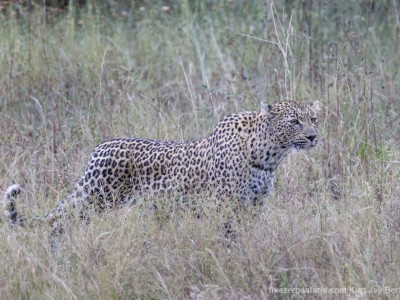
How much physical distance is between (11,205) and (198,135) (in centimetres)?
218

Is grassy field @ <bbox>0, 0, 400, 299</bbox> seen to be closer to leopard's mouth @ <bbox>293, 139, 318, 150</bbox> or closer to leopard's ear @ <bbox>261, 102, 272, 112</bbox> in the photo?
leopard's mouth @ <bbox>293, 139, 318, 150</bbox>

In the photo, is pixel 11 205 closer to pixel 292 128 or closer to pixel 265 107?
pixel 265 107

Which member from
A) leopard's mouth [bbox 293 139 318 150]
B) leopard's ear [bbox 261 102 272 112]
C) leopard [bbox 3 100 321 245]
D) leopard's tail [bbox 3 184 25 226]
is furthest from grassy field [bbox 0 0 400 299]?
leopard's ear [bbox 261 102 272 112]

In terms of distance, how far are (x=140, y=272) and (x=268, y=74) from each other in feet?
13.4

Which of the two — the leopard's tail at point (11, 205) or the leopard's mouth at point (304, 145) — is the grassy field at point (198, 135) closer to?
the leopard's tail at point (11, 205)

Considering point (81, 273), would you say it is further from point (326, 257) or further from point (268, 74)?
point (268, 74)

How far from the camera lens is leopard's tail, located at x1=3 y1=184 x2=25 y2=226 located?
670 cm

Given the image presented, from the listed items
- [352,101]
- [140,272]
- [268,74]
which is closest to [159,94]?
[268,74]

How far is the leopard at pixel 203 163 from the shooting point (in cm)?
688

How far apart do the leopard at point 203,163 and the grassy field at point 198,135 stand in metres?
0.20

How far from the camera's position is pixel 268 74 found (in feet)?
31.4

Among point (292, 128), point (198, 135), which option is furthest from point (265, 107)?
point (198, 135)

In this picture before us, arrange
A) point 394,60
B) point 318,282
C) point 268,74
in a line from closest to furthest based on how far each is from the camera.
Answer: point 318,282 → point 268,74 → point 394,60

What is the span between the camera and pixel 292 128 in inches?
273
